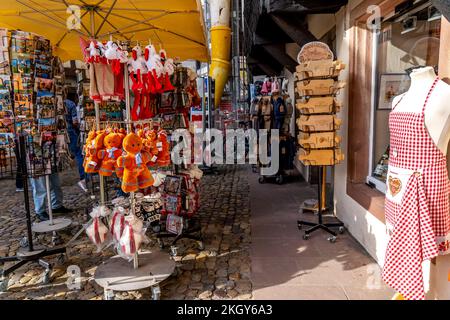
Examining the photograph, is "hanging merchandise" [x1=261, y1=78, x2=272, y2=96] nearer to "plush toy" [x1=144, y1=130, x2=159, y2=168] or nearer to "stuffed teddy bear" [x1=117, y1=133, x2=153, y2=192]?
"plush toy" [x1=144, y1=130, x2=159, y2=168]

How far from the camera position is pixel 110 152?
8.72 feet

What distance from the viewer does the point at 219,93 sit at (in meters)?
9.57

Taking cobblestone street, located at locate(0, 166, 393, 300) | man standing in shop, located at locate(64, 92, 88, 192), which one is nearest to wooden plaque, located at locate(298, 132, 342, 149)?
cobblestone street, located at locate(0, 166, 393, 300)

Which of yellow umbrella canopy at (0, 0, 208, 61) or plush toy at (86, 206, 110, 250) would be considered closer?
plush toy at (86, 206, 110, 250)

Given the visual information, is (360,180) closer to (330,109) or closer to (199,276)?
(330,109)

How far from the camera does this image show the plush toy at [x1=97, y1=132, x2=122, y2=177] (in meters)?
2.66

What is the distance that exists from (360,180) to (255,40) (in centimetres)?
422

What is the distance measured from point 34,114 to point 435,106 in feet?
11.2

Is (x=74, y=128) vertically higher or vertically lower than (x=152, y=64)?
lower

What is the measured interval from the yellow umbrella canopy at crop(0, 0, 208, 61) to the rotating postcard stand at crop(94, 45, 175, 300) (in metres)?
1.26

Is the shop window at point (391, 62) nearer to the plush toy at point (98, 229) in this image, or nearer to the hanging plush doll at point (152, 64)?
the hanging plush doll at point (152, 64)

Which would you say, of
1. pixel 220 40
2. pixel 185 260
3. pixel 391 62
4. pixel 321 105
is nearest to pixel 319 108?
pixel 321 105

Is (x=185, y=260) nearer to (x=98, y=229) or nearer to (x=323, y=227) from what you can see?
(x=98, y=229)
